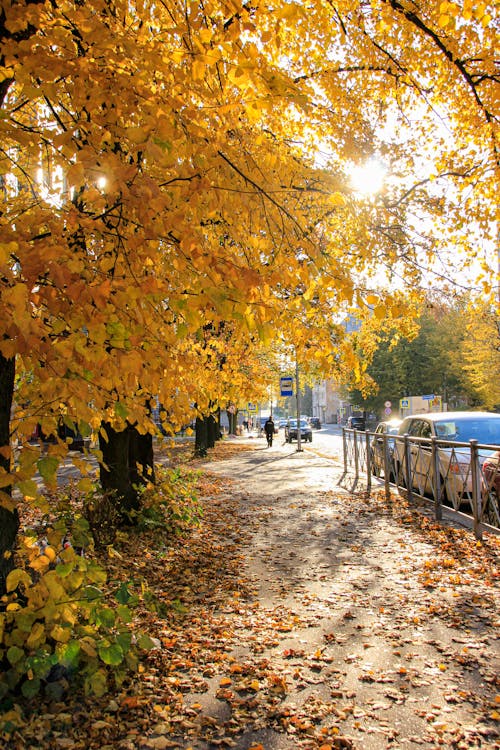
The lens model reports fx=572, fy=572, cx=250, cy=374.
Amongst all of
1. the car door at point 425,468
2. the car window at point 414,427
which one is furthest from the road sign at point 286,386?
the car door at point 425,468

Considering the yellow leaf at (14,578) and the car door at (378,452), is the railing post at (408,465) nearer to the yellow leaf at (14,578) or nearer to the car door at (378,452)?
the car door at (378,452)

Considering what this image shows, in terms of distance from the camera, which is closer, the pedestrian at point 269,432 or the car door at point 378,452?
the car door at point 378,452

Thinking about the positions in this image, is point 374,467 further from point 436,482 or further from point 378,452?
point 436,482

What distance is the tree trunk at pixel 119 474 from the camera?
8.02m

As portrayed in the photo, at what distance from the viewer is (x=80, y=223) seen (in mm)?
2836

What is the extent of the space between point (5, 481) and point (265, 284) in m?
1.65

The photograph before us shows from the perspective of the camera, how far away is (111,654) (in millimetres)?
3402

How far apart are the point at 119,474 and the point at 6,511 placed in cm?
445

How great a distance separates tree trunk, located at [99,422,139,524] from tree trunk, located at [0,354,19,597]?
426cm

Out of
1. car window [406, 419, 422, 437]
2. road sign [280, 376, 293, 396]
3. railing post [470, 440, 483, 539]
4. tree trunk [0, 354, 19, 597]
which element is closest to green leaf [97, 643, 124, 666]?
tree trunk [0, 354, 19, 597]

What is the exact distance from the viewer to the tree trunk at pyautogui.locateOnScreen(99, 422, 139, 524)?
8.02 metres

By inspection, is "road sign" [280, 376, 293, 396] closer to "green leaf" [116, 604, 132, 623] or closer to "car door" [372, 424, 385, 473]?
"car door" [372, 424, 385, 473]

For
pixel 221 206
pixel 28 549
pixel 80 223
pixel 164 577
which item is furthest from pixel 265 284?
pixel 164 577

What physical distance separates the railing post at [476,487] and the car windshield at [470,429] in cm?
279
